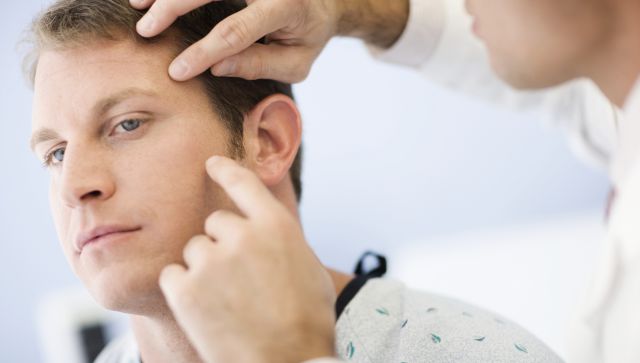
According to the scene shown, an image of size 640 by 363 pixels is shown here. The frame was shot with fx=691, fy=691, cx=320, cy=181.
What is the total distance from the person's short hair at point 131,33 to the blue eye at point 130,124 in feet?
0.42

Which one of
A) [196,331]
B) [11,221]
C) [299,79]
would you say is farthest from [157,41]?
[11,221]

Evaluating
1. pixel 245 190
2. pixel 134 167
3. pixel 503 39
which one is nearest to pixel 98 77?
pixel 134 167

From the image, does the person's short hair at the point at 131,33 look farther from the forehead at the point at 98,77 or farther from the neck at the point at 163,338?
the neck at the point at 163,338

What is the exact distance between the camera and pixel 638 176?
877 mm

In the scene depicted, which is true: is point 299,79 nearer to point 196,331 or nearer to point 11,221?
point 196,331

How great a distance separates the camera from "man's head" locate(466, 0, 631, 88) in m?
1.02

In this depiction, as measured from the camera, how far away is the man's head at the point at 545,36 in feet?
3.35

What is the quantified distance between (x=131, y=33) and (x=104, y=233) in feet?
1.03

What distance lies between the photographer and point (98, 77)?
1.03m

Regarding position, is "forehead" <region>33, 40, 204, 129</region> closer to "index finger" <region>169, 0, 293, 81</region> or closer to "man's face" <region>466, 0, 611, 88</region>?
"index finger" <region>169, 0, 293, 81</region>

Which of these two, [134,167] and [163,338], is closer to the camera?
[134,167]

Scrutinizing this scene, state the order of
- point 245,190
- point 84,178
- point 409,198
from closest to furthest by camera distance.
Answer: point 245,190 → point 84,178 → point 409,198

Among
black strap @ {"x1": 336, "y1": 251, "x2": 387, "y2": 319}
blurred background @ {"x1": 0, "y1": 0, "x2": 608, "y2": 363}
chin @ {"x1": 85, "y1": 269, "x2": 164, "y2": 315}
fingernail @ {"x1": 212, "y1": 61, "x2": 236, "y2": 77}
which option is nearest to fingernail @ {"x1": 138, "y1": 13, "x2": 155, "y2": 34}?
fingernail @ {"x1": 212, "y1": 61, "x2": 236, "y2": 77}

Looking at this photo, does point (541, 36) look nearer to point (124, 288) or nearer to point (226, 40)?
point (226, 40)
